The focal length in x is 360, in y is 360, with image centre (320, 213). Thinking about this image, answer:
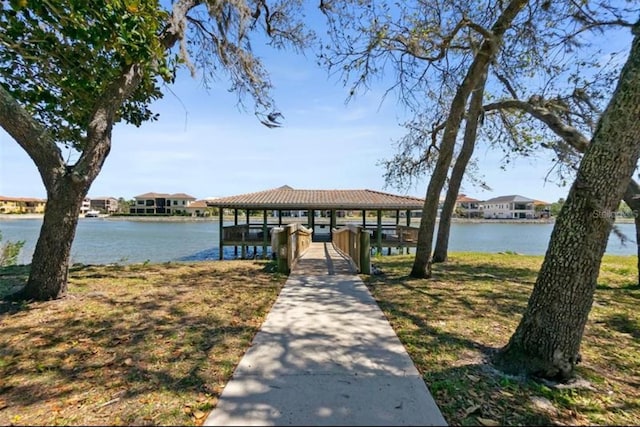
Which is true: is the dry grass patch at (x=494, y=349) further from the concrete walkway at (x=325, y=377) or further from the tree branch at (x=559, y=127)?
the tree branch at (x=559, y=127)

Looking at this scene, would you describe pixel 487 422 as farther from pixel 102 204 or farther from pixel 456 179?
pixel 102 204

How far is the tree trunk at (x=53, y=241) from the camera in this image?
4.64m

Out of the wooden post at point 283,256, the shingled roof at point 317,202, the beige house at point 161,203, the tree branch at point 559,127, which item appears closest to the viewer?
the tree branch at point 559,127

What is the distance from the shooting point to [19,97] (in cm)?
661

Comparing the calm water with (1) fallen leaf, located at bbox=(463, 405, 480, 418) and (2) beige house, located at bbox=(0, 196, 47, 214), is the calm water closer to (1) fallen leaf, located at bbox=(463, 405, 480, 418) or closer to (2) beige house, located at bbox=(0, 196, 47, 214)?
(1) fallen leaf, located at bbox=(463, 405, 480, 418)

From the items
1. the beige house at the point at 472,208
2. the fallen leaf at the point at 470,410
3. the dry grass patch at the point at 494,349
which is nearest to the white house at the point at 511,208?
the beige house at the point at 472,208

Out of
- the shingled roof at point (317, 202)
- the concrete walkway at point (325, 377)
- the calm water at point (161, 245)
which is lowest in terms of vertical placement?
the calm water at point (161, 245)

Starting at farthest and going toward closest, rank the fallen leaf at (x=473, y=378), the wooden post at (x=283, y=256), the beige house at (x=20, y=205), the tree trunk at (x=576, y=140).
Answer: the beige house at (x=20, y=205) < the wooden post at (x=283, y=256) < the tree trunk at (x=576, y=140) < the fallen leaf at (x=473, y=378)

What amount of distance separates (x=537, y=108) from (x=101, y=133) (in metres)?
8.03

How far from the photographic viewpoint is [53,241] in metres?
4.66

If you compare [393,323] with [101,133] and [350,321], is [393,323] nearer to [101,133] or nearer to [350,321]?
[350,321]

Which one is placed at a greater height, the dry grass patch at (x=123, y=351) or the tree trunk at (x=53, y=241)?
the tree trunk at (x=53, y=241)

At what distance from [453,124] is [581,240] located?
4542mm

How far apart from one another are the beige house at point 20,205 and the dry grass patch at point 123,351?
3725 inches
